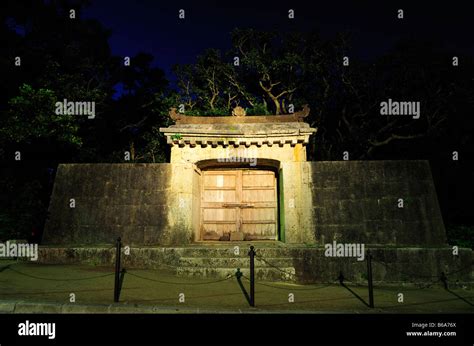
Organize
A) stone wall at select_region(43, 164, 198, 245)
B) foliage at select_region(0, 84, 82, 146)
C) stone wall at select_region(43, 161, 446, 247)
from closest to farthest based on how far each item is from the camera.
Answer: stone wall at select_region(43, 161, 446, 247) < stone wall at select_region(43, 164, 198, 245) < foliage at select_region(0, 84, 82, 146)

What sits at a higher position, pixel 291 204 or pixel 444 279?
pixel 291 204

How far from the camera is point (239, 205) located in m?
12.5

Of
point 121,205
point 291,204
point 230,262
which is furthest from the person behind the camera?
point 121,205

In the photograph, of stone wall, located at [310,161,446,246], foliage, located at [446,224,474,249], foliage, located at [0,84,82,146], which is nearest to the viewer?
stone wall, located at [310,161,446,246]

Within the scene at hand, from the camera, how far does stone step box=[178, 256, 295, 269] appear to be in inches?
360

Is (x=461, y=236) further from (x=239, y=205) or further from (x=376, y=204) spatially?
(x=239, y=205)

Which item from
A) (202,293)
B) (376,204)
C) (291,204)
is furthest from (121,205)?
(376,204)

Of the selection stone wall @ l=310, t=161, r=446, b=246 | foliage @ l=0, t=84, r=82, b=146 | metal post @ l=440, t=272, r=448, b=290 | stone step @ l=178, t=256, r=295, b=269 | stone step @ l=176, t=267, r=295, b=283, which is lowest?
metal post @ l=440, t=272, r=448, b=290

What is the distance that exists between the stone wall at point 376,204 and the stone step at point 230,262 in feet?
6.44

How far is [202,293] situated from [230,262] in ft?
6.87

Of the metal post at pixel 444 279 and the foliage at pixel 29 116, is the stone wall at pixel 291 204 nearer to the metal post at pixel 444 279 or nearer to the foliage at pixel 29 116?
the metal post at pixel 444 279

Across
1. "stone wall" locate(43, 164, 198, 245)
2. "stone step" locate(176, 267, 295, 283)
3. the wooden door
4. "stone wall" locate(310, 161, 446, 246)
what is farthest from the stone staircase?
the wooden door

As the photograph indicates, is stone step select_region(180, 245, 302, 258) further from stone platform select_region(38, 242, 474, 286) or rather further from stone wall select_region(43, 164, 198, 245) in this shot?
stone wall select_region(43, 164, 198, 245)

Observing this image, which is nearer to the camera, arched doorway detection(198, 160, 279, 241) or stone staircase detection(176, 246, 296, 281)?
stone staircase detection(176, 246, 296, 281)
